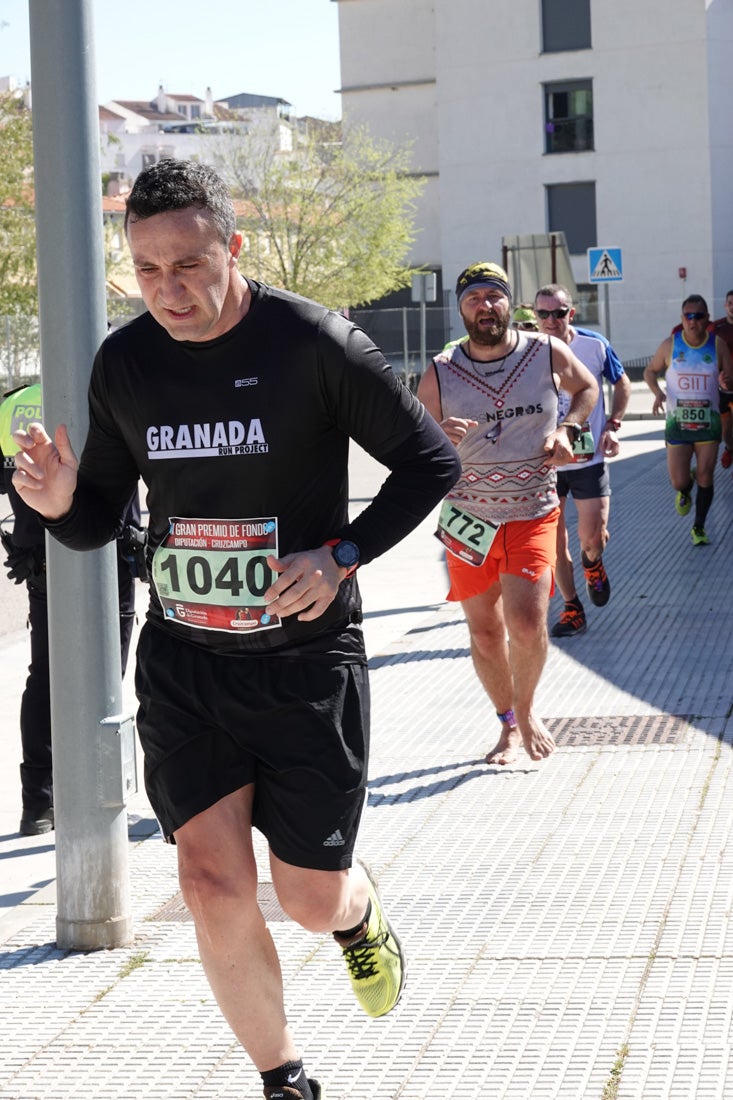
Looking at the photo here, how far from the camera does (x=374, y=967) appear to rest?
3641mm

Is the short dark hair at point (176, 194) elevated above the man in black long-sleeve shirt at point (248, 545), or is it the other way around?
the short dark hair at point (176, 194)

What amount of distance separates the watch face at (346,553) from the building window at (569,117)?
5374 cm

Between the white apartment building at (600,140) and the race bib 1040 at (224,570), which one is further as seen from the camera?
the white apartment building at (600,140)

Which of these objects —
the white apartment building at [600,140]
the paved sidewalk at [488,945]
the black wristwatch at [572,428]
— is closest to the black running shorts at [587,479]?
the paved sidewalk at [488,945]

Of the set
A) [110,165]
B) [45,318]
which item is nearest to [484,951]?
[45,318]

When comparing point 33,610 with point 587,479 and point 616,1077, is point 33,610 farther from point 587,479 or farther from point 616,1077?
point 587,479

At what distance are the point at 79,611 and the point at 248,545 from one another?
1484mm

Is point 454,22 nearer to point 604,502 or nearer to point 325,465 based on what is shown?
point 604,502

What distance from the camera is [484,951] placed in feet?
14.7

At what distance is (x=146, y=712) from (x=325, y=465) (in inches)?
25.8

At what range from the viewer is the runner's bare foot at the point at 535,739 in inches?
253

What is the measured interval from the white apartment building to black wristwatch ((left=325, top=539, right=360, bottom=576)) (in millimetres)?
48440

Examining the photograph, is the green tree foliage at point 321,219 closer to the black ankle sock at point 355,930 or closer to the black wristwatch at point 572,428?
the black wristwatch at point 572,428

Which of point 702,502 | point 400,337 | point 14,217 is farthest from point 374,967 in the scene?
point 400,337
